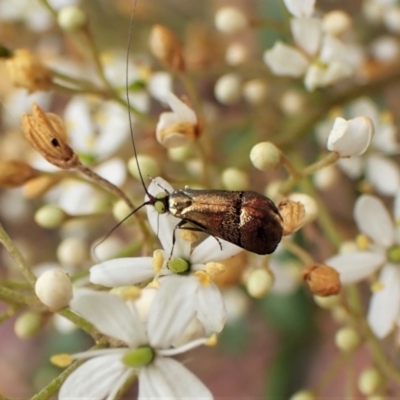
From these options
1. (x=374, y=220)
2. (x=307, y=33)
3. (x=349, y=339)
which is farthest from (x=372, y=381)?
(x=307, y=33)

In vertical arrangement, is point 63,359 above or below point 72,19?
below

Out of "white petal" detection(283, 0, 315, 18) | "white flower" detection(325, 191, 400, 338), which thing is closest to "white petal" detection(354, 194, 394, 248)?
"white flower" detection(325, 191, 400, 338)

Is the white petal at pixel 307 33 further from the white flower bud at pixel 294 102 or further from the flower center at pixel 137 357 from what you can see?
the flower center at pixel 137 357

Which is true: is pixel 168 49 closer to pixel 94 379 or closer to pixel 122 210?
pixel 122 210

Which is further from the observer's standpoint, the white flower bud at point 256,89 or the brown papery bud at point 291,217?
the white flower bud at point 256,89

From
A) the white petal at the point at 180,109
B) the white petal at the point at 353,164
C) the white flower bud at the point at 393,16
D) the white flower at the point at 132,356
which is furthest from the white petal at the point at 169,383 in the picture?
the white flower bud at the point at 393,16

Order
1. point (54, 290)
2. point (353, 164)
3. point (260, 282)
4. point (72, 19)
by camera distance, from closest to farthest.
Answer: point (54, 290) → point (260, 282) → point (72, 19) → point (353, 164)

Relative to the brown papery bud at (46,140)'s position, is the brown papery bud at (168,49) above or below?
below
